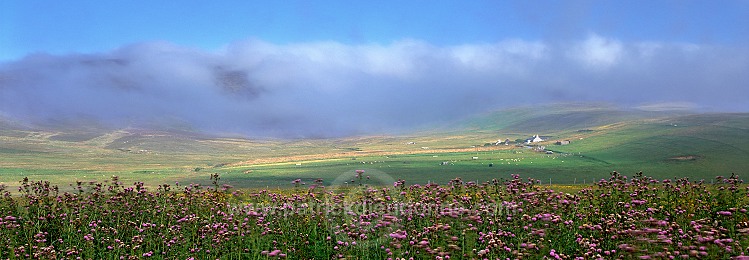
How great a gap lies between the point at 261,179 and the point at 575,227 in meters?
118

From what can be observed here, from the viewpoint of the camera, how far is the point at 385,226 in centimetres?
1135

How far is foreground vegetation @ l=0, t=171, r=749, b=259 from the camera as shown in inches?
413

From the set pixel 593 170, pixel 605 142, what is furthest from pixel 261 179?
pixel 605 142

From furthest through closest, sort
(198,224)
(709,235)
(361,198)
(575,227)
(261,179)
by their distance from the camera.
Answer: (261,179) → (361,198) → (198,224) → (575,227) → (709,235)

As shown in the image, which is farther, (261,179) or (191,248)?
(261,179)

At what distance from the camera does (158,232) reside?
567 inches

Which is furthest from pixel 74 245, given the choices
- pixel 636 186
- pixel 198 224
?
pixel 636 186

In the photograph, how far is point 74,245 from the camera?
536 inches

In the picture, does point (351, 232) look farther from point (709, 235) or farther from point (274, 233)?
point (709, 235)

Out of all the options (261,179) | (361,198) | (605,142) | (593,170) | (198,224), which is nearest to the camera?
(198,224)

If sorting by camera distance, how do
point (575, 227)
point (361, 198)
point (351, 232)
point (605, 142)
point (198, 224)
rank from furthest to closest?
point (605, 142) → point (361, 198) → point (198, 224) → point (575, 227) → point (351, 232)

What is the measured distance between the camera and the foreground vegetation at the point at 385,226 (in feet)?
34.4

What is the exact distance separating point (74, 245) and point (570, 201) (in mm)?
10981

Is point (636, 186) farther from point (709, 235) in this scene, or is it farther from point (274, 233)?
point (274, 233)
